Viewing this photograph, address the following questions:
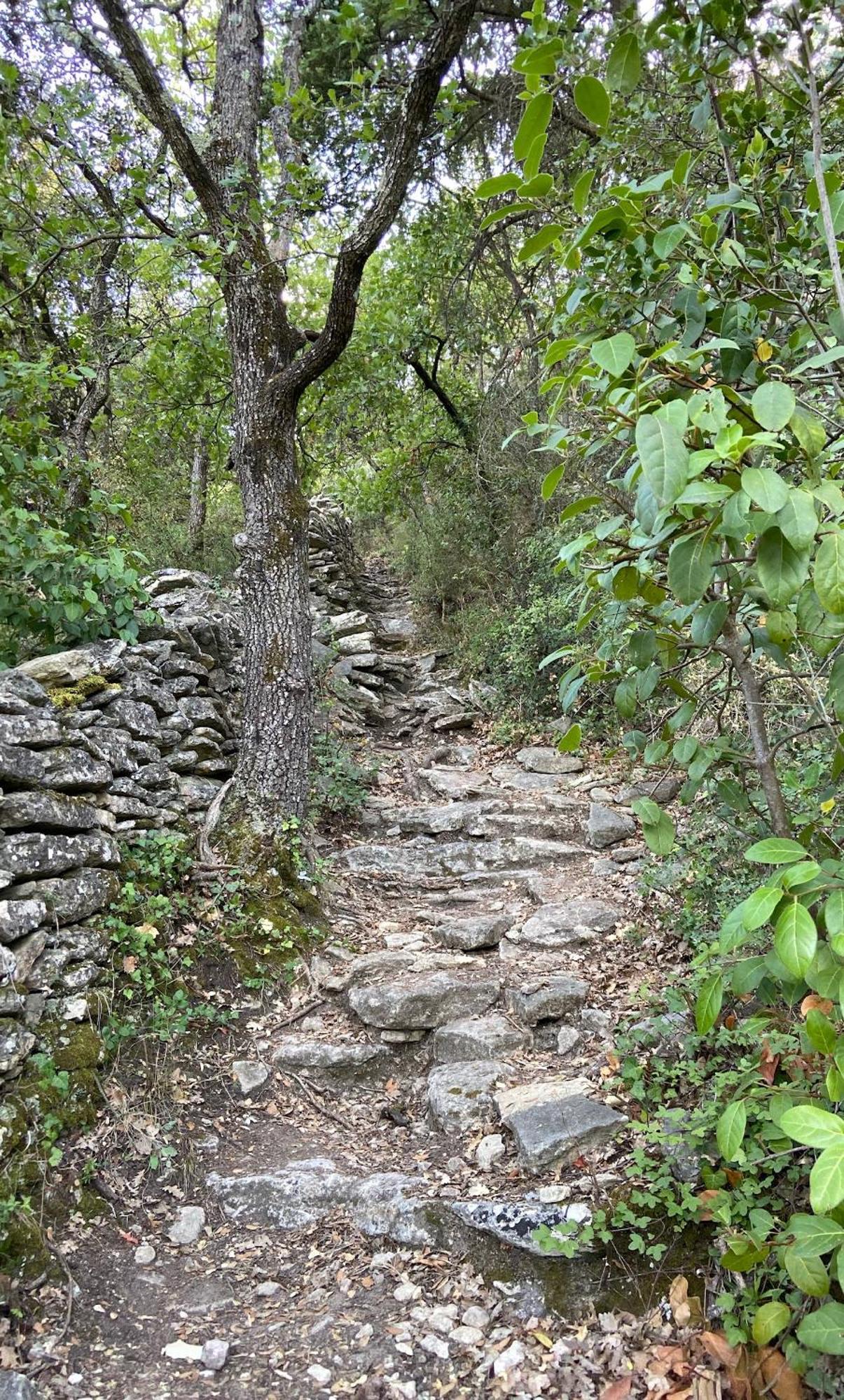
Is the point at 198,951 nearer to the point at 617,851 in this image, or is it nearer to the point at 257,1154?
the point at 257,1154

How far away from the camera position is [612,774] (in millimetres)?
6895

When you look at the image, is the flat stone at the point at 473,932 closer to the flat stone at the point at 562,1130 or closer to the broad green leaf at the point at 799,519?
the flat stone at the point at 562,1130

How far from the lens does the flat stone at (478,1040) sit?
3.71 metres

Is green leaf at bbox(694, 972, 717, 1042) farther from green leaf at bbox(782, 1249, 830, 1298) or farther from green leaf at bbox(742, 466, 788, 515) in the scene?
green leaf at bbox(742, 466, 788, 515)

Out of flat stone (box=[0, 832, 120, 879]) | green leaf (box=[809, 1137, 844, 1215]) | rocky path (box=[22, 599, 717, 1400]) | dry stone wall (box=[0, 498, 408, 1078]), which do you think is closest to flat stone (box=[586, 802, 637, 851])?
rocky path (box=[22, 599, 717, 1400])

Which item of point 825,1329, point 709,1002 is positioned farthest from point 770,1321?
point 709,1002

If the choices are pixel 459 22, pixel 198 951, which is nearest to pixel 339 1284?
pixel 198 951

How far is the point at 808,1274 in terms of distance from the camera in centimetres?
152

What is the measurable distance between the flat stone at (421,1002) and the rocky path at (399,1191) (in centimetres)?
1

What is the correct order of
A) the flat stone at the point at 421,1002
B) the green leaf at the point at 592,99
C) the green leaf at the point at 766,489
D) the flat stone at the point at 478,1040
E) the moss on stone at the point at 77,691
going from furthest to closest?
1. the moss on stone at the point at 77,691
2. the flat stone at the point at 421,1002
3. the flat stone at the point at 478,1040
4. the green leaf at the point at 592,99
5. the green leaf at the point at 766,489

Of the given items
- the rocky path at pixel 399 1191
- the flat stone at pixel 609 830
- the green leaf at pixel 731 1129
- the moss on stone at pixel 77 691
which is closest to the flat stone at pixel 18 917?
the rocky path at pixel 399 1191

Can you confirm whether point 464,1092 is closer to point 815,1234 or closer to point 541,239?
point 815,1234

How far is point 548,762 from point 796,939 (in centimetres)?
614

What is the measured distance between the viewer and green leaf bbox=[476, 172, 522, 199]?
1.37 meters
